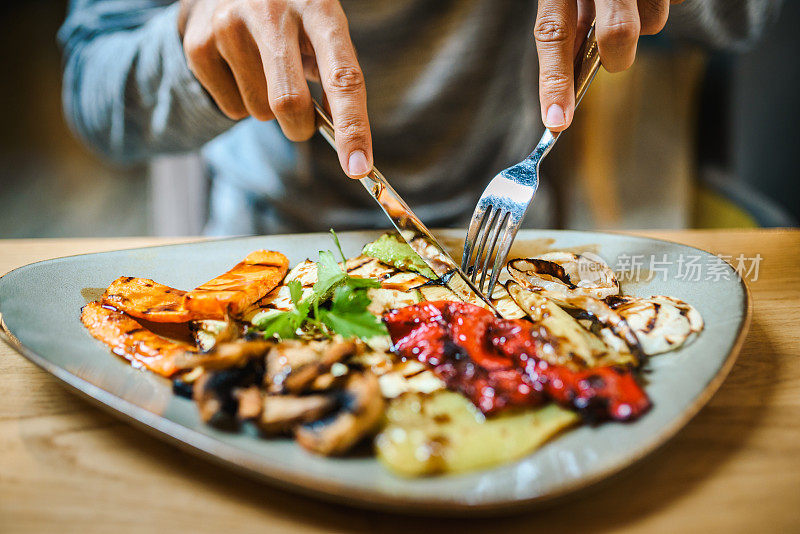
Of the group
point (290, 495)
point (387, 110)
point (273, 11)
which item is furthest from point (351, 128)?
point (387, 110)

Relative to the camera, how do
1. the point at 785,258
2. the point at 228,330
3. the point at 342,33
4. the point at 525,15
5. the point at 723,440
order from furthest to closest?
the point at 525,15
the point at 785,258
the point at 342,33
the point at 228,330
the point at 723,440

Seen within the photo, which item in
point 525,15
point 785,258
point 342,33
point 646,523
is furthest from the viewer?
point 525,15

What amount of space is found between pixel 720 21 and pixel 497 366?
6.81ft

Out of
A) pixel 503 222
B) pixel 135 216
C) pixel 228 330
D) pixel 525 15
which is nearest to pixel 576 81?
pixel 503 222

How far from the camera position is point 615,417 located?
2.52ft

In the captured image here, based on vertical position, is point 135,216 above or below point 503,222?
below

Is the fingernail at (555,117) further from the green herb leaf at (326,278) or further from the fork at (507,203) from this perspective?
the green herb leaf at (326,278)

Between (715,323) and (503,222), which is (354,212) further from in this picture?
(715,323)

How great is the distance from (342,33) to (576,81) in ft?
1.86

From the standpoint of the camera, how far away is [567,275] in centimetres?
132

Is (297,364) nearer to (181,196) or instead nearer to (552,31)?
(552,31)

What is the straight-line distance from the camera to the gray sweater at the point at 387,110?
2094 millimetres

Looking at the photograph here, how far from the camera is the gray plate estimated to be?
0.66 m

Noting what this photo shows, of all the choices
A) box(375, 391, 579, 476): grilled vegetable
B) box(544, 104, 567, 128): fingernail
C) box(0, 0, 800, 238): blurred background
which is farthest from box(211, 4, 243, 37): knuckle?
box(0, 0, 800, 238): blurred background
